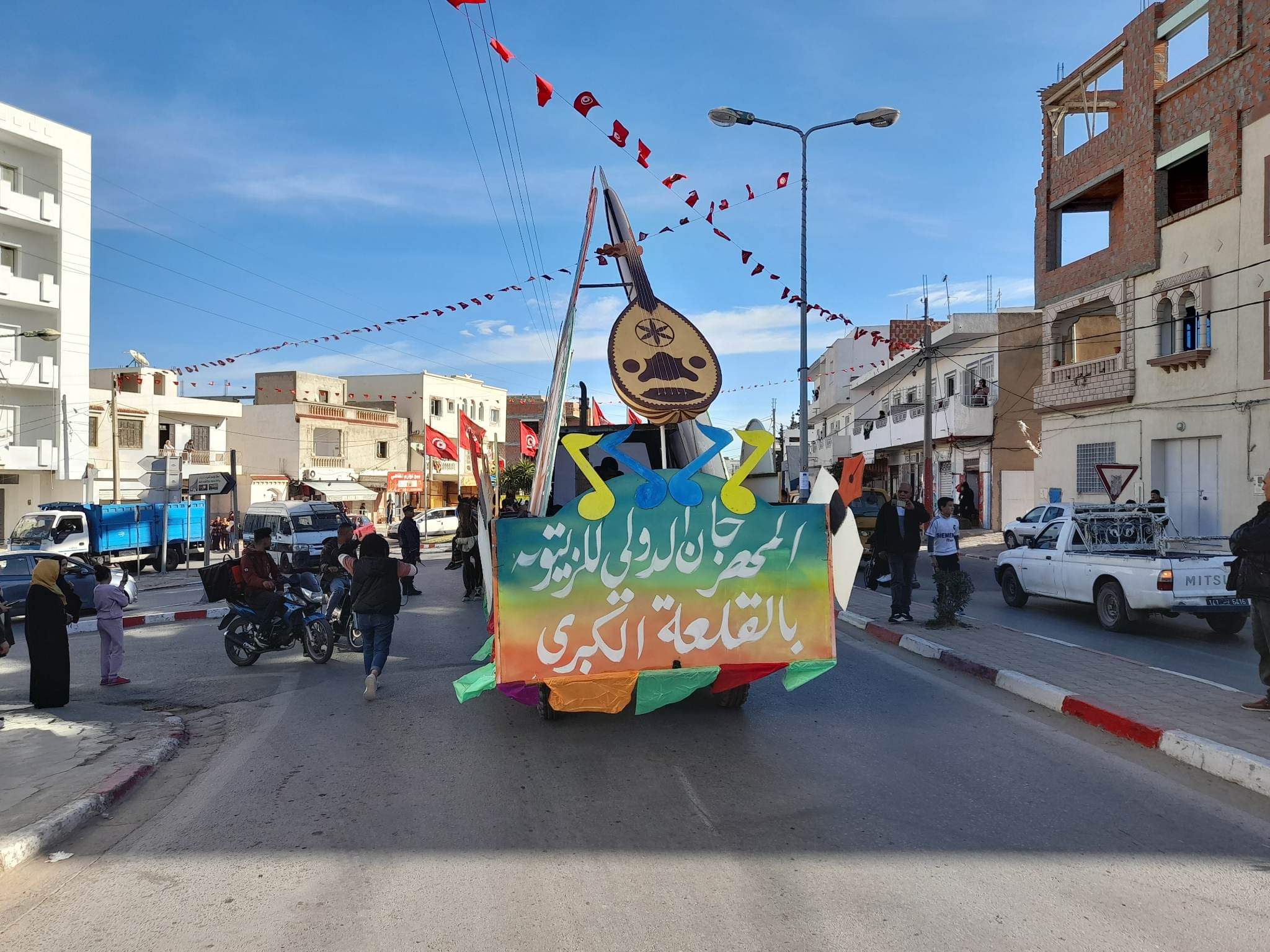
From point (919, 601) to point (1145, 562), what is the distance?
479 cm

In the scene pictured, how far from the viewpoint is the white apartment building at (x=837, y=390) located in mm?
56094

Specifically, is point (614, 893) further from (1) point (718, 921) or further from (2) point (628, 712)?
(2) point (628, 712)

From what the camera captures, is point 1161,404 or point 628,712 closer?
point 628,712

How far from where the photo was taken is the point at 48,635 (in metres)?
8.16

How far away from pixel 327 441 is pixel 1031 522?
3625 centimetres

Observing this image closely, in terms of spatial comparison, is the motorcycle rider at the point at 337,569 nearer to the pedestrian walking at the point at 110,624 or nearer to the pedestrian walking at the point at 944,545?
the pedestrian walking at the point at 110,624

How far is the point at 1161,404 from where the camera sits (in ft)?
77.6

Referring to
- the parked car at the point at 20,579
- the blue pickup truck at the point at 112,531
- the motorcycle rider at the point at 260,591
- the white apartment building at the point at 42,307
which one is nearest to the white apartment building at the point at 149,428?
the white apartment building at the point at 42,307

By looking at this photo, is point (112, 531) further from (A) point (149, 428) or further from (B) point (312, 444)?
(B) point (312, 444)

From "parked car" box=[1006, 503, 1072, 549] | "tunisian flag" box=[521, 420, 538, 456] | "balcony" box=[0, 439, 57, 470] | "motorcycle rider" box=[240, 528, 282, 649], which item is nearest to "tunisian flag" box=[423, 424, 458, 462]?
"tunisian flag" box=[521, 420, 538, 456]

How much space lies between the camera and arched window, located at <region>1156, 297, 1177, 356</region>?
23.5m

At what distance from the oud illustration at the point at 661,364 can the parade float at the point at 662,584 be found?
2.01 ft

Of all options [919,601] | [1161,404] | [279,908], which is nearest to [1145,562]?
[919,601]

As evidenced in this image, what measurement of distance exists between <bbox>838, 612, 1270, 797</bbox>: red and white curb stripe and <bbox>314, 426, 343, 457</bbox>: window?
138 ft
